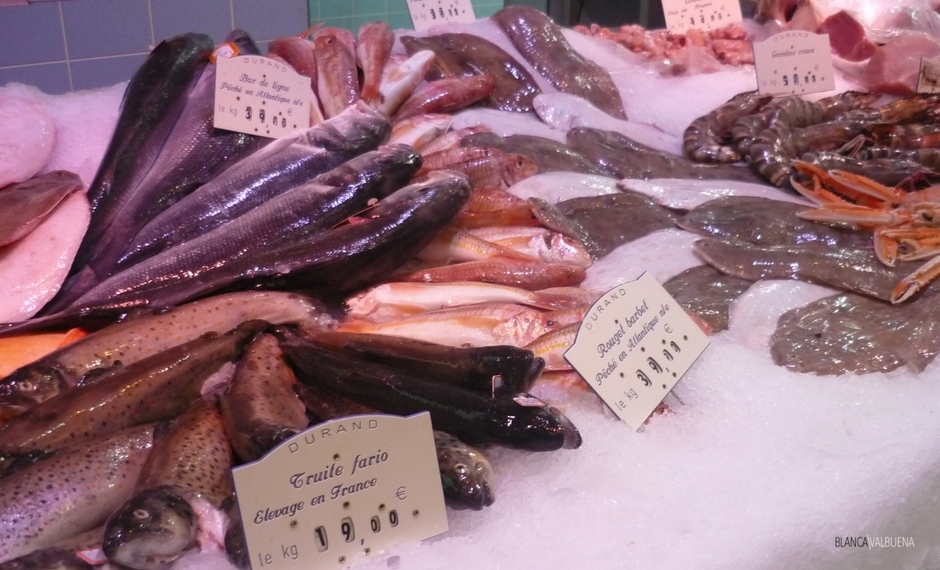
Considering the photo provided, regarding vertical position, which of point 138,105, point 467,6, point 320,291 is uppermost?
point 467,6

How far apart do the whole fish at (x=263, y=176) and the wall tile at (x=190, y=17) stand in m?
2.57

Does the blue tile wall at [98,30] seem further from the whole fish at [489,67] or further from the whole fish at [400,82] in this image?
the whole fish at [400,82]

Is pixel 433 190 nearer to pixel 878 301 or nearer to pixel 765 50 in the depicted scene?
pixel 878 301

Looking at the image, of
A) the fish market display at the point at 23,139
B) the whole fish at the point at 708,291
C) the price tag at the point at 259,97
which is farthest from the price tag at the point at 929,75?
the fish market display at the point at 23,139

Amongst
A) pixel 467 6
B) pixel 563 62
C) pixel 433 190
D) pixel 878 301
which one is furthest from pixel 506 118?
pixel 878 301

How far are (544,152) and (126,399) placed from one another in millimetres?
1697

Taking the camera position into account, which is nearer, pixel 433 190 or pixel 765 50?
pixel 433 190

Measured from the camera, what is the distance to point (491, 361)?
1.31 m

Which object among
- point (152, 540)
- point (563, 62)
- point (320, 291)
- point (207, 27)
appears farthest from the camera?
point (207, 27)

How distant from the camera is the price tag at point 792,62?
2.89m

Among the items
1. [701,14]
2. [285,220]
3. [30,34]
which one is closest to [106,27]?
[30,34]

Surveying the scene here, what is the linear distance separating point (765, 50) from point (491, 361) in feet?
7.74

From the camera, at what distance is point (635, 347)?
52.8 inches

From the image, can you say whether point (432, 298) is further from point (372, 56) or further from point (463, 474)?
point (372, 56)
